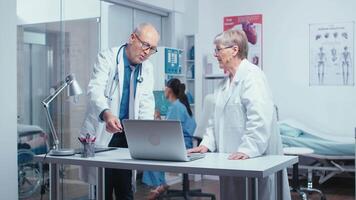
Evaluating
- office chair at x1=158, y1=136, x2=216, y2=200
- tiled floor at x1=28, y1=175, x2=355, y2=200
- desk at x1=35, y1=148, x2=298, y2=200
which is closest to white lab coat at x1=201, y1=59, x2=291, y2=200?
desk at x1=35, y1=148, x2=298, y2=200

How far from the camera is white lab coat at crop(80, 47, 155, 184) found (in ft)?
8.76

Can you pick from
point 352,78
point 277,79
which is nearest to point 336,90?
point 352,78

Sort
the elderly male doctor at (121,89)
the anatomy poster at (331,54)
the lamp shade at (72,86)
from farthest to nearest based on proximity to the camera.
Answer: the anatomy poster at (331,54)
the elderly male doctor at (121,89)
the lamp shade at (72,86)

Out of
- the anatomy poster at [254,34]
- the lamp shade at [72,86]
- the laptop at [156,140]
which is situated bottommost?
the laptop at [156,140]

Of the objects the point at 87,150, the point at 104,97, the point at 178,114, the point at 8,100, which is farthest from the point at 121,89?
the point at 178,114

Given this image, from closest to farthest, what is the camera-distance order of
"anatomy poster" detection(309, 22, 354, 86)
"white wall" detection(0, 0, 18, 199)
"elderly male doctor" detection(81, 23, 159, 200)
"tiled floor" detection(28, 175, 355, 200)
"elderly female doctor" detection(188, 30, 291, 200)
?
"elderly female doctor" detection(188, 30, 291, 200)
"elderly male doctor" detection(81, 23, 159, 200)
"white wall" detection(0, 0, 18, 199)
"tiled floor" detection(28, 175, 355, 200)
"anatomy poster" detection(309, 22, 354, 86)

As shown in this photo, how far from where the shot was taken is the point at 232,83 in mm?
2520

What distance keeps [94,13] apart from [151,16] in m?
1.17

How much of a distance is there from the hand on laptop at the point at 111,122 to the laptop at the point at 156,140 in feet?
0.83

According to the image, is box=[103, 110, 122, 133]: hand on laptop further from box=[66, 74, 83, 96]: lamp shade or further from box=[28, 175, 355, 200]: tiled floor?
box=[28, 175, 355, 200]: tiled floor

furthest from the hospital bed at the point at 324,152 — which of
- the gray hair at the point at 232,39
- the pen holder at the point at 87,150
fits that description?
the pen holder at the point at 87,150

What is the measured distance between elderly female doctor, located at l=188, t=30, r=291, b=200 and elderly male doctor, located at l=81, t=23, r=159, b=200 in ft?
1.37

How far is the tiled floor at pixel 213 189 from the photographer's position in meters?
4.85

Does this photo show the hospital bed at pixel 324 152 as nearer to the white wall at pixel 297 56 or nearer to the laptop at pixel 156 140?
the white wall at pixel 297 56
